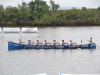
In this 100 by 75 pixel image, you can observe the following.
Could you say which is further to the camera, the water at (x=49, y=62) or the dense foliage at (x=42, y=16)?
the dense foliage at (x=42, y=16)

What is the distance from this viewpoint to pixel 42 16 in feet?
296

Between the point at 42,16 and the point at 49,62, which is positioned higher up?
the point at 42,16

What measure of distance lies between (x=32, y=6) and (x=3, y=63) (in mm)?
62100

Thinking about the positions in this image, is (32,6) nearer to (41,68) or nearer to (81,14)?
(81,14)

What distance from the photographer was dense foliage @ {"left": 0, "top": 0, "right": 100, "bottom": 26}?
86.1 metres

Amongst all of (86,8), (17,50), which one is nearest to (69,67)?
(17,50)

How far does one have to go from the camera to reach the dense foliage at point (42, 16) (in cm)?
8607

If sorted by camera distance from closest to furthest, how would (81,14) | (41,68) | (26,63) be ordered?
(41,68)
(26,63)
(81,14)

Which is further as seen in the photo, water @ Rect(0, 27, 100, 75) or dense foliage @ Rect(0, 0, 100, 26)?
dense foliage @ Rect(0, 0, 100, 26)

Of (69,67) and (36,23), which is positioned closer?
(69,67)

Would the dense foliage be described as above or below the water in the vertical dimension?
above

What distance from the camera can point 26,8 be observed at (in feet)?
299

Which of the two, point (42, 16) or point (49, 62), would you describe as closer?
point (49, 62)

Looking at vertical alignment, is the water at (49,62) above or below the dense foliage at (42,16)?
below
